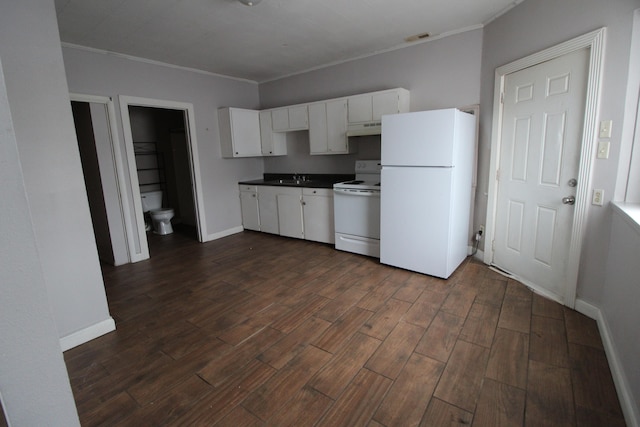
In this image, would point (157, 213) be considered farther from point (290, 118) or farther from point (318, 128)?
point (318, 128)

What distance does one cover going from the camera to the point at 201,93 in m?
4.43

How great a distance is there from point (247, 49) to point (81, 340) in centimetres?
329

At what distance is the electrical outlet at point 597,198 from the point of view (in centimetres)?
217

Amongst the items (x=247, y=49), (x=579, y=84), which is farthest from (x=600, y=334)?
(x=247, y=49)

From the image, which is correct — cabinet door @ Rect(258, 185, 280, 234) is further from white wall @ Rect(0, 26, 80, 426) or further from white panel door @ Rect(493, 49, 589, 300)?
white wall @ Rect(0, 26, 80, 426)

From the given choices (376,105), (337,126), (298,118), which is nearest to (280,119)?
(298,118)

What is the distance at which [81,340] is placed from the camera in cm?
221

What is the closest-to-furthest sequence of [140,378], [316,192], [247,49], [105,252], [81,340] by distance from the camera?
[140,378] < [81,340] < [247,49] < [105,252] < [316,192]

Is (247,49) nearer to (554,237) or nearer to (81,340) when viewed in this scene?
(81,340)

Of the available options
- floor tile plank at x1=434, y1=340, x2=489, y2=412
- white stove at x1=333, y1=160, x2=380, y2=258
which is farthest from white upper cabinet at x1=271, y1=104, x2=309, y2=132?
floor tile plank at x1=434, y1=340, x2=489, y2=412

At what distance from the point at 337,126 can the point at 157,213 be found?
337 centimetres

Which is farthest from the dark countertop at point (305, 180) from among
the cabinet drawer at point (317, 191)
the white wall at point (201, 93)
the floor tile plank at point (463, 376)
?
the floor tile plank at point (463, 376)

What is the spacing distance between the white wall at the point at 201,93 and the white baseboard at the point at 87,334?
225 centimetres

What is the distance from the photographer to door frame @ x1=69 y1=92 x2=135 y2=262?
345cm
